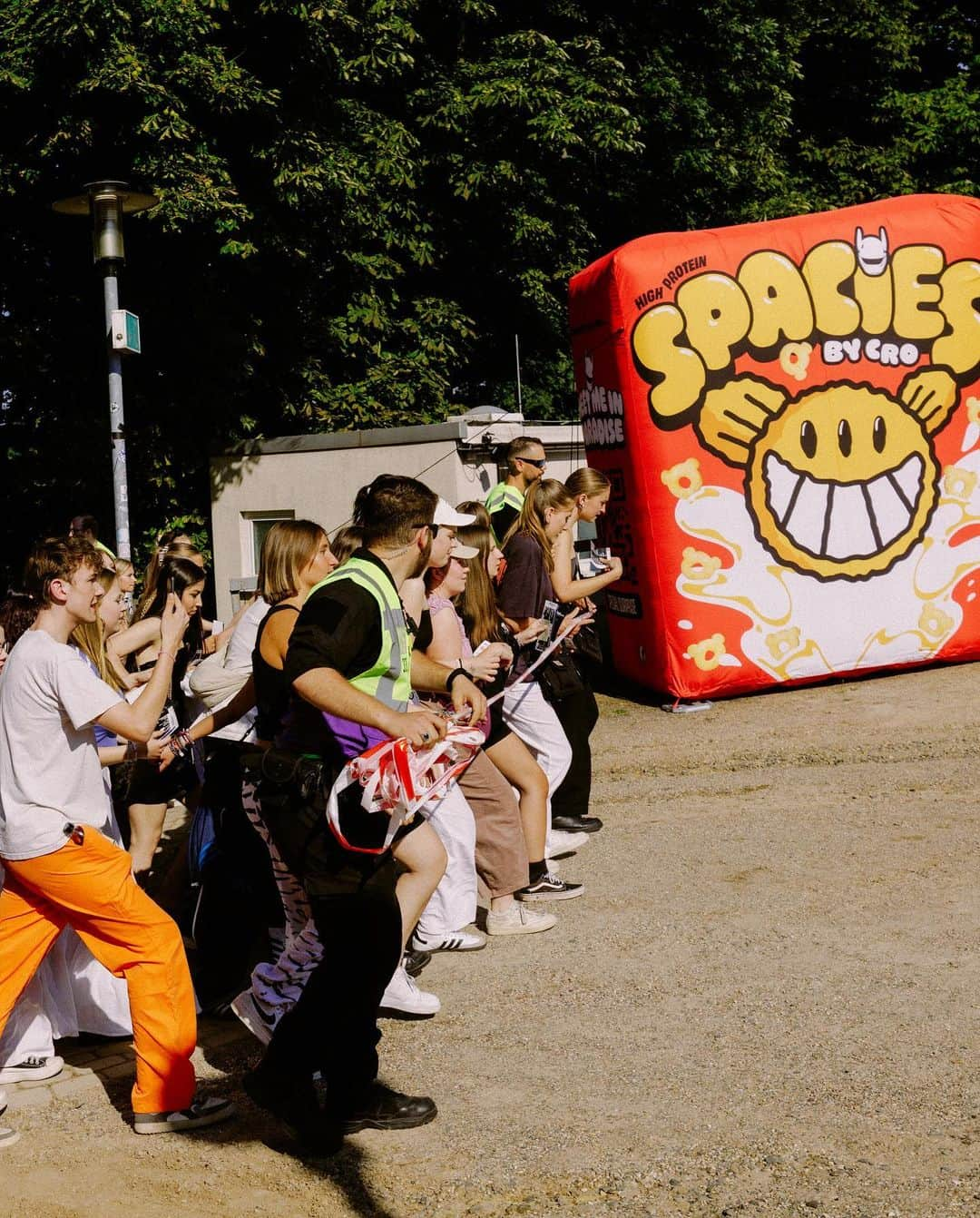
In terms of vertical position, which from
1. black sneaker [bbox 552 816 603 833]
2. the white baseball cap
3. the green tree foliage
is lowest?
black sneaker [bbox 552 816 603 833]

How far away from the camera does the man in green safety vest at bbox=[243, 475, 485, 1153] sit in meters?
3.94

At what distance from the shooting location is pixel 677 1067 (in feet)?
14.6

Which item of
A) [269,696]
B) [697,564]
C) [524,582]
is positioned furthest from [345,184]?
[269,696]

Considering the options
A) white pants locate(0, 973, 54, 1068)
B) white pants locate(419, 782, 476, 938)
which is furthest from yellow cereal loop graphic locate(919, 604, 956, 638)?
white pants locate(0, 973, 54, 1068)

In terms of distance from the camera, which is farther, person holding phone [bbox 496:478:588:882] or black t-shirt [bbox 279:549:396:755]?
person holding phone [bbox 496:478:588:882]

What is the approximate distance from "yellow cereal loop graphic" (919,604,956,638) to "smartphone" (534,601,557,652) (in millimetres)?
5345

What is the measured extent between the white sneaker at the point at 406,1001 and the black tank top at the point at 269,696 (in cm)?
113

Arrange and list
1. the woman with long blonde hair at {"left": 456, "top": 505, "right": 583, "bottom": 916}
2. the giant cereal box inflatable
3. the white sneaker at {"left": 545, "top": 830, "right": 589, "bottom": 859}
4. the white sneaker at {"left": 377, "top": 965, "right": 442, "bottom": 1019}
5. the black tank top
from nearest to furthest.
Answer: the black tank top
the white sneaker at {"left": 377, "top": 965, "right": 442, "bottom": 1019}
the woman with long blonde hair at {"left": 456, "top": 505, "right": 583, "bottom": 916}
the white sneaker at {"left": 545, "top": 830, "right": 589, "bottom": 859}
the giant cereal box inflatable

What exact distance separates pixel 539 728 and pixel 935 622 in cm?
569

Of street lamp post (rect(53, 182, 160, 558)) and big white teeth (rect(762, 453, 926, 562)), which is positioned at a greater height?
street lamp post (rect(53, 182, 160, 558))

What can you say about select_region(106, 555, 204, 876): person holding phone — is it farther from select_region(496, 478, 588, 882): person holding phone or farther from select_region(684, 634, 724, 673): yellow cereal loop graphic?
select_region(684, 634, 724, 673): yellow cereal loop graphic

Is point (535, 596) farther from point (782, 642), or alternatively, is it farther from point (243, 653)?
point (782, 642)

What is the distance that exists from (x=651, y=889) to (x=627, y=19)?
50.2 feet

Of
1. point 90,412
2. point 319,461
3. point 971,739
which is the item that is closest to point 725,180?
point 319,461
